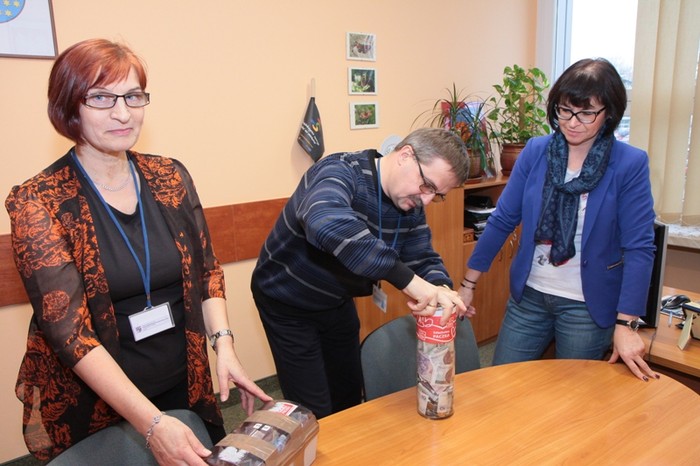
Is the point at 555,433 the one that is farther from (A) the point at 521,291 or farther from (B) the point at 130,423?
(B) the point at 130,423

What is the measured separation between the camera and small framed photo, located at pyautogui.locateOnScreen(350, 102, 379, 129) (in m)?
3.16

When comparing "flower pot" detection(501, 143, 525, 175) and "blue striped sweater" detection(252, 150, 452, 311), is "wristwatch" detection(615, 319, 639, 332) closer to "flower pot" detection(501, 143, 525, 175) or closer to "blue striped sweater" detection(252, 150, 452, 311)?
"blue striped sweater" detection(252, 150, 452, 311)

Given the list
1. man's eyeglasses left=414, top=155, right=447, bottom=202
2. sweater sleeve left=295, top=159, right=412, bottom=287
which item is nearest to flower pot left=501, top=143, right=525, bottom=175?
man's eyeglasses left=414, top=155, right=447, bottom=202

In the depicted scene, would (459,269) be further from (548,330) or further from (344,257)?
(344,257)

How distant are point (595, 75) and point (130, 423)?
161cm

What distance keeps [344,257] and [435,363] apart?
1.11 ft

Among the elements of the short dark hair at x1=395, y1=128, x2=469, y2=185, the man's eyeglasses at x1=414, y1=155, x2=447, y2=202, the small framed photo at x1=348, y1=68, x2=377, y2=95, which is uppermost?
the small framed photo at x1=348, y1=68, x2=377, y2=95

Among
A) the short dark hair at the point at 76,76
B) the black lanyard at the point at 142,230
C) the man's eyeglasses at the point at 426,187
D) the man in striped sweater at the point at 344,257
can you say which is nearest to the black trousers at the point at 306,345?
the man in striped sweater at the point at 344,257

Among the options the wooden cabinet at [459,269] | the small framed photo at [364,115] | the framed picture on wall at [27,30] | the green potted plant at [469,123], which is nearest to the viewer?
the framed picture on wall at [27,30]

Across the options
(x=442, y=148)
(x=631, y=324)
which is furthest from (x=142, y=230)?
(x=631, y=324)

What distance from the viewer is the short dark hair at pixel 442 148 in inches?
54.1

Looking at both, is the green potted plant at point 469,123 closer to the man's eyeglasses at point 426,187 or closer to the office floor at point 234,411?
the office floor at point 234,411

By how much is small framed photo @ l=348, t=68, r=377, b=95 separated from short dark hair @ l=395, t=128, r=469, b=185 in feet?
5.94

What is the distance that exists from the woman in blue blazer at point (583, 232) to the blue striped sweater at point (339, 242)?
1.33 ft
